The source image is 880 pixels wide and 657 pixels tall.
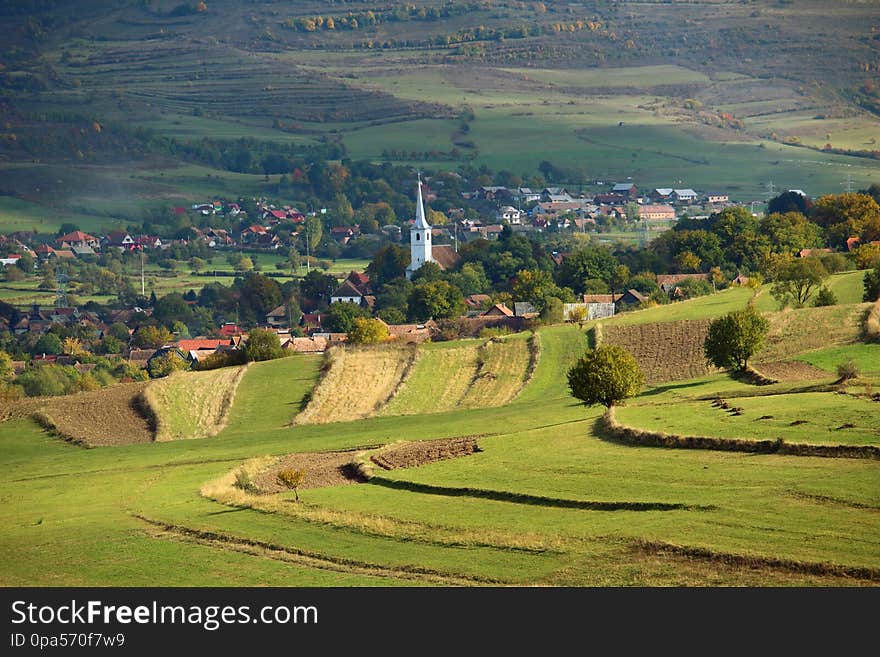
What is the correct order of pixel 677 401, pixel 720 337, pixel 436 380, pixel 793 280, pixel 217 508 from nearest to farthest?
pixel 217 508 < pixel 677 401 < pixel 720 337 < pixel 436 380 < pixel 793 280

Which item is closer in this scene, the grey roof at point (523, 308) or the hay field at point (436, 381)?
the hay field at point (436, 381)

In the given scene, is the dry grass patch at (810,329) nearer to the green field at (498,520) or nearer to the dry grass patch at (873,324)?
the dry grass patch at (873,324)

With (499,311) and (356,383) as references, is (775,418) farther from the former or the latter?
(499,311)

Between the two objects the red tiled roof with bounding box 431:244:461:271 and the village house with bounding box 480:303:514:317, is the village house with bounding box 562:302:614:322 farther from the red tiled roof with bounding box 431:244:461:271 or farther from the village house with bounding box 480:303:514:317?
the red tiled roof with bounding box 431:244:461:271

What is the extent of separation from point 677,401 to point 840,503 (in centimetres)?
1806

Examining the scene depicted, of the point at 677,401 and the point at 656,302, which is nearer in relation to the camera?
the point at 677,401

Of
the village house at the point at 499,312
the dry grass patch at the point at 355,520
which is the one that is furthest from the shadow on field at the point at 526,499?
the village house at the point at 499,312

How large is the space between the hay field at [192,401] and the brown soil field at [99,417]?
71cm

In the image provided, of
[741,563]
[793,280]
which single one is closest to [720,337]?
[793,280]

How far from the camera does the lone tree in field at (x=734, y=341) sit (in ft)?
197

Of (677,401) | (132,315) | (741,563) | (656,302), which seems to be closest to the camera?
(741,563)

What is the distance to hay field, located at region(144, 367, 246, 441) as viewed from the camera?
212 feet

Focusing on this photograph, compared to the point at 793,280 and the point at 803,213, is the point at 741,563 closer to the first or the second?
the point at 793,280
